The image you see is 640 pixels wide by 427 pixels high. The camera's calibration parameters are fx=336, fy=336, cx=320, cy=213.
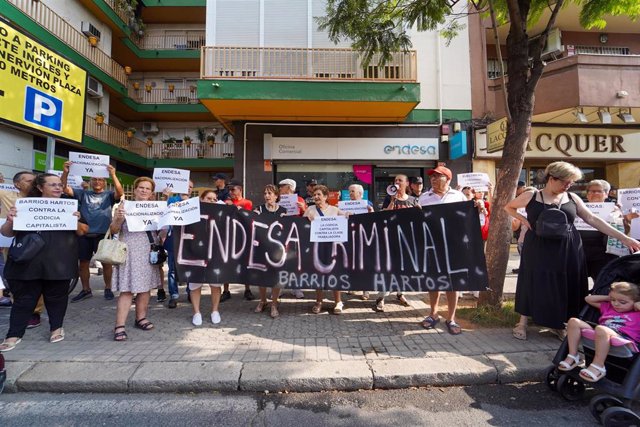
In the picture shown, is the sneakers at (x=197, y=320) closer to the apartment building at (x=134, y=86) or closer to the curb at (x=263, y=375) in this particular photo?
the curb at (x=263, y=375)

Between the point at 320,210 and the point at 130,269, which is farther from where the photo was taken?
the point at 320,210

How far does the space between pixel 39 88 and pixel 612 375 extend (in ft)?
22.4

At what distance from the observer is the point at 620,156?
36.7ft

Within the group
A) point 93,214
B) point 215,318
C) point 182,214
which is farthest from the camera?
point 93,214

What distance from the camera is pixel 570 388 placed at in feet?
9.39

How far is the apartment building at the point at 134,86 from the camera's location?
12953 millimetres

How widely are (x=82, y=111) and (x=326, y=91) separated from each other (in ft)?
20.0

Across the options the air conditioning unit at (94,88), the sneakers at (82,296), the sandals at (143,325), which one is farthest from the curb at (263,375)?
the air conditioning unit at (94,88)

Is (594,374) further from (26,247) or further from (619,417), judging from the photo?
(26,247)

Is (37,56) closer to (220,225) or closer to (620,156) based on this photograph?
(220,225)

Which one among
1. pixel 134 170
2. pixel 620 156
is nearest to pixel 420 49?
pixel 620 156

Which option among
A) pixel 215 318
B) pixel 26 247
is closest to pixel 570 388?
pixel 215 318

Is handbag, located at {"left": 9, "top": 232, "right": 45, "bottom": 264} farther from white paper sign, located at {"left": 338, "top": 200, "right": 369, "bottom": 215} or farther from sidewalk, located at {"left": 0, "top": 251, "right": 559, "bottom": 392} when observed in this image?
white paper sign, located at {"left": 338, "top": 200, "right": 369, "bottom": 215}

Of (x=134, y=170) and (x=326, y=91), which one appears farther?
(x=134, y=170)
